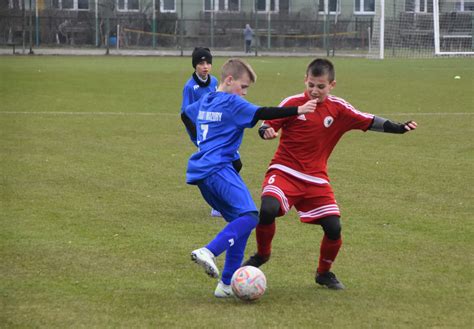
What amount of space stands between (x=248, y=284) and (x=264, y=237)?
623 millimetres

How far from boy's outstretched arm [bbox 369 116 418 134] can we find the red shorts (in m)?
0.65

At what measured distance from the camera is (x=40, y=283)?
6.62 m

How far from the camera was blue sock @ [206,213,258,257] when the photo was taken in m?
6.20

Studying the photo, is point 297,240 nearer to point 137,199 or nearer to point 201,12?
point 137,199

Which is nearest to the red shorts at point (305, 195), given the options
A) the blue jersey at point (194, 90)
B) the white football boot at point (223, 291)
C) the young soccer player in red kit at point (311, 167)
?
the young soccer player in red kit at point (311, 167)

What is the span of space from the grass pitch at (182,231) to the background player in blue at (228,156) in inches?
16.6

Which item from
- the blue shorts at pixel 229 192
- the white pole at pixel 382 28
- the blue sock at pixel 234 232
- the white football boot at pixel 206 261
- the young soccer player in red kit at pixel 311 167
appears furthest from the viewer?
the white pole at pixel 382 28

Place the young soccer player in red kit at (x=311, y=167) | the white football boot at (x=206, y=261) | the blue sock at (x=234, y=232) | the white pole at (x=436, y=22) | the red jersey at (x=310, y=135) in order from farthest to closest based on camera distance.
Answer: the white pole at (x=436, y=22) < the red jersey at (x=310, y=135) < the young soccer player in red kit at (x=311, y=167) < the blue sock at (x=234, y=232) < the white football boot at (x=206, y=261)

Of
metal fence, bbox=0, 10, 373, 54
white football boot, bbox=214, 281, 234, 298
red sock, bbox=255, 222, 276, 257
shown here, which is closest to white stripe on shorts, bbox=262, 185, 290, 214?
red sock, bbox=255, 222, 276, 257

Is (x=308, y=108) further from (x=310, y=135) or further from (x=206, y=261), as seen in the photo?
(x=206, y=261)

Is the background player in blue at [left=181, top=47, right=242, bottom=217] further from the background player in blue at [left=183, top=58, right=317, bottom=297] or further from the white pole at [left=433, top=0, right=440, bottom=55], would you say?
the white pole at [left=433, top=0, right=440, bottom=55]

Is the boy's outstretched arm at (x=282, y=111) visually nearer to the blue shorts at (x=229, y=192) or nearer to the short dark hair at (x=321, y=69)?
the short dark hair at (x=321, y=69)

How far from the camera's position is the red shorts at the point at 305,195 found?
6.56 metres

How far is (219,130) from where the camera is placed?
6.45m
